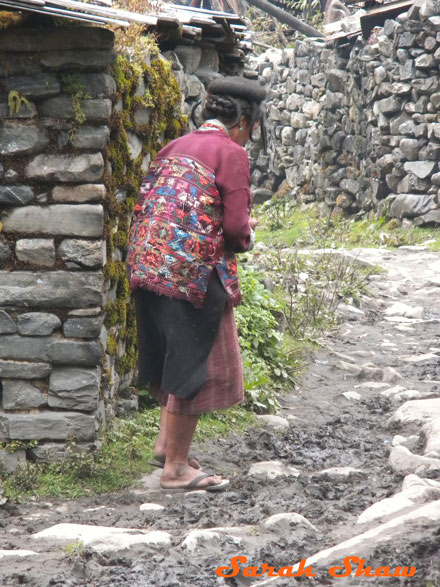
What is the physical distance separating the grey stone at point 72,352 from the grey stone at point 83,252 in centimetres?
37

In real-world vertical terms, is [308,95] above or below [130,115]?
below

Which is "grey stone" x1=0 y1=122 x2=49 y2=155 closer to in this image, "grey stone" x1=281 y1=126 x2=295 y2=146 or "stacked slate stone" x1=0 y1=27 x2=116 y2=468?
"stacked slate stone" x1=0 y1=27 x2=116 y2=468

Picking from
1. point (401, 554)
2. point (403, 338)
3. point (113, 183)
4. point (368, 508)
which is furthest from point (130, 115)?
point (403, 338)

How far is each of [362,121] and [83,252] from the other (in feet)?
36.0

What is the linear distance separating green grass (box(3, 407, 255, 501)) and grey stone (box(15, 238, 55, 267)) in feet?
2.86

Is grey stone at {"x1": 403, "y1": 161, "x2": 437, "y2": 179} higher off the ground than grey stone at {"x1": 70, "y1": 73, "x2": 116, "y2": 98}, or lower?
lower

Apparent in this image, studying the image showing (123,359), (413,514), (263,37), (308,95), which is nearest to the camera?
(413,514)

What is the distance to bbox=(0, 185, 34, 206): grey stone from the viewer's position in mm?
3914

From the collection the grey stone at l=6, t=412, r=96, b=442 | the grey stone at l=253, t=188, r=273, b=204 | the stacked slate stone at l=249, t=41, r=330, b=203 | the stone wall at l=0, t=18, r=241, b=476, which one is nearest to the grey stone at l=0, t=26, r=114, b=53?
the stone wall at l=0, t=18, r=241, b=476

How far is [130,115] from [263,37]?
16477mm

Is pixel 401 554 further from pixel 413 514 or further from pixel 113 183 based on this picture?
pixel 113 183

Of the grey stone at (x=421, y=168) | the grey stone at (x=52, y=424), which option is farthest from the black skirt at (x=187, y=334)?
the grey stone at (x=421, y=168)

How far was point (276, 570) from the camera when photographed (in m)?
2.75

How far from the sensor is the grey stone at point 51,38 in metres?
3.78
